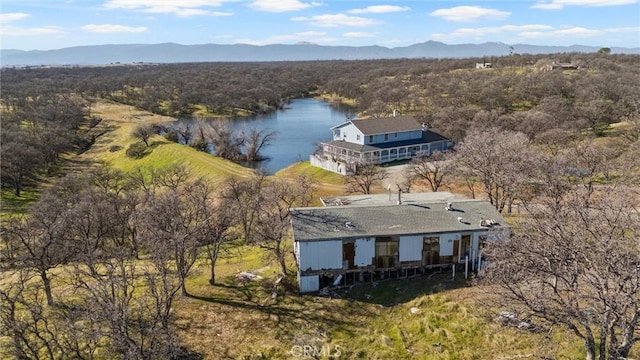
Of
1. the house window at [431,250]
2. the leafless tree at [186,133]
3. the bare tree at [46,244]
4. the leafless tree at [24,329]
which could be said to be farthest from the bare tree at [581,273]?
the leafless tree at [186,133]

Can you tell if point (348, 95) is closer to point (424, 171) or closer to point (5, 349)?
point (424, 171)

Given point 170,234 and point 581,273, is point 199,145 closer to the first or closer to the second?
point 170,234

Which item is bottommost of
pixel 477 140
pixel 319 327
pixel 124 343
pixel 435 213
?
pixel 319 327

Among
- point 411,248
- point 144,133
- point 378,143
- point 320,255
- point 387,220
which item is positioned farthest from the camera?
point 144,133

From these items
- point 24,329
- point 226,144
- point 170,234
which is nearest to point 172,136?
point 226,144

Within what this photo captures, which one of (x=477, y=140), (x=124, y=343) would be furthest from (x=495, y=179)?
(x=124, y=343)

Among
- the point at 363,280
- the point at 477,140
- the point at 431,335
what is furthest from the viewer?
the point at 477,140

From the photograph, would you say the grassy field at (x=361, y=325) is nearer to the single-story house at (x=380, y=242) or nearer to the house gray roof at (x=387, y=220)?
the single-story house at (x=380, y=242)
